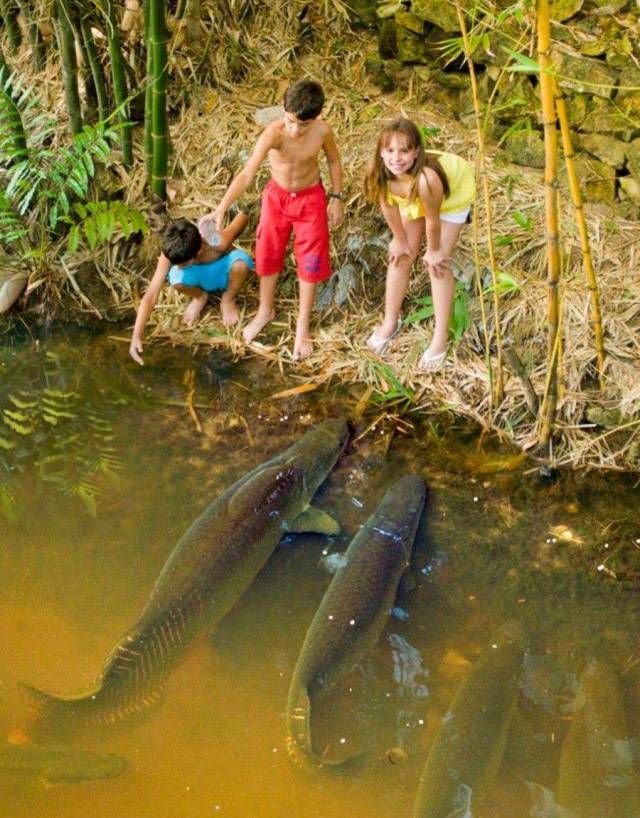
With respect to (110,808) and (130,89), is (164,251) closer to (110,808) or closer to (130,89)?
(130,89)

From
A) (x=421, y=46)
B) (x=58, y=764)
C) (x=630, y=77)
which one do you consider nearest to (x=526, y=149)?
(x=630, y=77)

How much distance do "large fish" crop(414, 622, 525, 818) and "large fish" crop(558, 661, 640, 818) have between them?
229mm

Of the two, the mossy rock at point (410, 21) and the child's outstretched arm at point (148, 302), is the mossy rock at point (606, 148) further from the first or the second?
the child's outstretched arm at point (148, 302)

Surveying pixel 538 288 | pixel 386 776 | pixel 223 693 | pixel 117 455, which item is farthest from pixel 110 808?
pixel 538 288

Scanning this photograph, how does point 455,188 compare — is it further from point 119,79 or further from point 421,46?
point 119,79

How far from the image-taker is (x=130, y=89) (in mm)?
5582

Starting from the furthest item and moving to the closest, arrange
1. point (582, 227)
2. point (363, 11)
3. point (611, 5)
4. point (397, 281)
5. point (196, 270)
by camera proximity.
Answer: point (363, 11) → point (196, 270) → point (397, 281) → point (611, 5) → point (582, 227)

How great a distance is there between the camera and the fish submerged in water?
3.18 metres

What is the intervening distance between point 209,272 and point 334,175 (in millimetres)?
852

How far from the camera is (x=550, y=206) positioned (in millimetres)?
3643

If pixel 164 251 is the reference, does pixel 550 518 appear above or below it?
below

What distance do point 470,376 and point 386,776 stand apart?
6.60 ft

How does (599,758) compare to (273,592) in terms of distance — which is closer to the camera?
(599,758)

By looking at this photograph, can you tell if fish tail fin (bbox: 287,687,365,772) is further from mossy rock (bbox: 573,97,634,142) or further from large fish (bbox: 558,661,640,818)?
mossy rock (bbox: 573,97,634,142)
